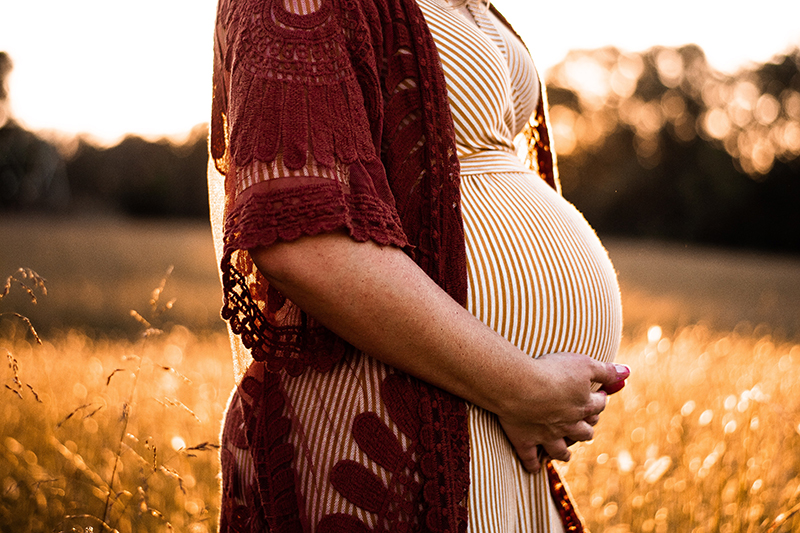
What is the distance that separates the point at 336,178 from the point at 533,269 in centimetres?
50

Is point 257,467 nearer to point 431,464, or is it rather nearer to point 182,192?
point 431,464

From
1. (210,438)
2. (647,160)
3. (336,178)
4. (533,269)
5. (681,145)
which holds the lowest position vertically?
(647,160)

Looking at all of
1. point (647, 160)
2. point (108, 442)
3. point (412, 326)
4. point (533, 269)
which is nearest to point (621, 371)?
point (533, 269)

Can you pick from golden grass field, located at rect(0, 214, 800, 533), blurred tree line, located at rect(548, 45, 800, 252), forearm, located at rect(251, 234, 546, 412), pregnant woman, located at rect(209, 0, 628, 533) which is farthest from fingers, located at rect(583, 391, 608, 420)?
blurred tree line, located at rect(548, 45, 800, 252)

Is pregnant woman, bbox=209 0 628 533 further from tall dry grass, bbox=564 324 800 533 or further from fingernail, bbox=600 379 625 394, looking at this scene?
tall dry grass, bbox=564 324 800 533

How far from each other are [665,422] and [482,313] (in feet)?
7.74

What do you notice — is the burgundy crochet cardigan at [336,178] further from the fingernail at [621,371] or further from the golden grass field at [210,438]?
the golden grass field at [210,438]

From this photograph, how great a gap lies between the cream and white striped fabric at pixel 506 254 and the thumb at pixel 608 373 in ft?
0.23

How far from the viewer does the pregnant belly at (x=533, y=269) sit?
1118 millimetres

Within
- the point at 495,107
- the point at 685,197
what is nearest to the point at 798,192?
the point at 685,197

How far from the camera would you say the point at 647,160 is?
35.0 metres

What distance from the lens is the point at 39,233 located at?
1866 centimetres

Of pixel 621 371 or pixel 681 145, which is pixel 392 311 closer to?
pixel 621 371

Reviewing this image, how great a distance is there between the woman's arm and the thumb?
0.12 meters
